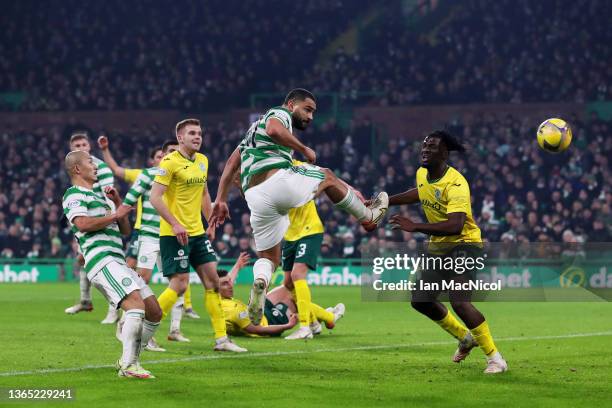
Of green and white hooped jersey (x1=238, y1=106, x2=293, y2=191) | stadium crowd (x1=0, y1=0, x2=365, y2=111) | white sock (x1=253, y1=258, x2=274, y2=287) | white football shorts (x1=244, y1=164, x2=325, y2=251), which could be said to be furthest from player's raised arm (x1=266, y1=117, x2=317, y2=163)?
stadium crowd (x1=0, y1=0, x2=365, y2=111)

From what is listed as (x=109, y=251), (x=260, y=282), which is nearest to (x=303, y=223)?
(x=260, y=282)

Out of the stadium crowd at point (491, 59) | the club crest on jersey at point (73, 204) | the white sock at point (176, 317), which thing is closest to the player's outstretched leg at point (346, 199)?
the club crest on jersey at point (73, 204)

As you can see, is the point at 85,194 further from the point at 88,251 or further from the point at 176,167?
the point at 176,167

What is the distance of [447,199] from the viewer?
912 centimetres

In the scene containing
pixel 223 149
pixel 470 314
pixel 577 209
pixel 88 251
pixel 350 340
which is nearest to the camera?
pixel 88 251

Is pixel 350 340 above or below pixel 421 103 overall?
below

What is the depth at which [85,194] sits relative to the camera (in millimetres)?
8469

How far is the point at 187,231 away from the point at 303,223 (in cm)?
220

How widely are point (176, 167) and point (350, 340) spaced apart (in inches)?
→ 116

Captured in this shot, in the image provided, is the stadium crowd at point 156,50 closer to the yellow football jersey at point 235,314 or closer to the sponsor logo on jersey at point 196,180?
the yellow football jersey at point 235,314

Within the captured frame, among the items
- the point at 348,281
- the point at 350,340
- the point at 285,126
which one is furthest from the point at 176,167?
the point at 348,281

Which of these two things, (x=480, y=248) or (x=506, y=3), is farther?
(x=506, y=3)

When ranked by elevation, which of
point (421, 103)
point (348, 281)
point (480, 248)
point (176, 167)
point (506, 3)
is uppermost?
point (506, 3)

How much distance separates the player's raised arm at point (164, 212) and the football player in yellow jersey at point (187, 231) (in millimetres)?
12
